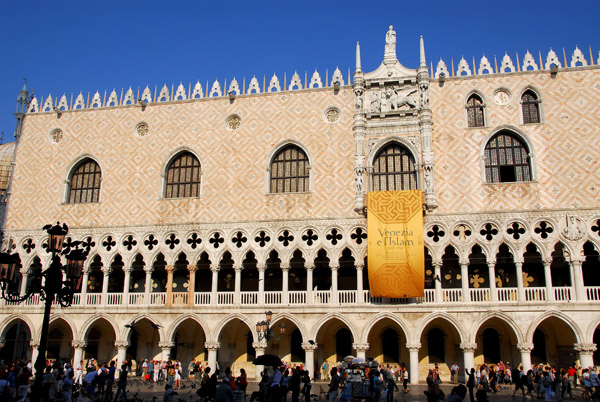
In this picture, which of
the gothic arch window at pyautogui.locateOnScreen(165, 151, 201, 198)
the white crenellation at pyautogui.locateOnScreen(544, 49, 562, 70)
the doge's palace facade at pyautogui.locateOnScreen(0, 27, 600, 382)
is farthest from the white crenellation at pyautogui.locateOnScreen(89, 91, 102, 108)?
the white crenellation at pyautogui.locateOnScreen(544, 49, 562, 70)

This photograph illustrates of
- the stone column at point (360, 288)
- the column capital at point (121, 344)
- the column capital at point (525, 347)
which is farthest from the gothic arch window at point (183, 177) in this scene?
the column capital at point (525, 347)

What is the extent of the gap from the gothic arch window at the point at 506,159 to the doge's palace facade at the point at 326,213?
0.19 ft

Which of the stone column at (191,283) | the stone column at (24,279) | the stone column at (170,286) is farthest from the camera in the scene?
the stone column at (24,279)

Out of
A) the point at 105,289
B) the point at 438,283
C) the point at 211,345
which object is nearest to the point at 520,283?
the point at 438,283

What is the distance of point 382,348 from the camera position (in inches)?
850

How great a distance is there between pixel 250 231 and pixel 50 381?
985 centimetres

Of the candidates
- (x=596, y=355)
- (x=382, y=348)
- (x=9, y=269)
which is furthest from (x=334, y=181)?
(x=9, y=269)

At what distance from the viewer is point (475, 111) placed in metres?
21.4

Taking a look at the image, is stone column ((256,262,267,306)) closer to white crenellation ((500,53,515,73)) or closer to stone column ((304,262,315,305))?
stone column ((304,262,315,305))

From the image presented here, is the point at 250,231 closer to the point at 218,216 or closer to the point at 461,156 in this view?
the point at 218,216

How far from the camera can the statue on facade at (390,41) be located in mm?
22484

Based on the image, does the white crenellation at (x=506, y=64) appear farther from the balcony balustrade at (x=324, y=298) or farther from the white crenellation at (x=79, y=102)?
the white crenellation at (x=79, y=102)

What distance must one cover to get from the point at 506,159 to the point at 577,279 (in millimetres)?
4692

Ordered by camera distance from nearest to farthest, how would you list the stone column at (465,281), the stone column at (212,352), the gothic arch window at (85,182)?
the stone column at (465,281), the stone column at (212,352), the gothic arch window at (85,182)
